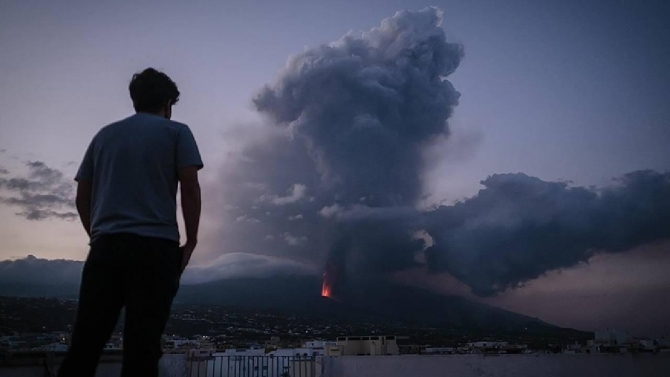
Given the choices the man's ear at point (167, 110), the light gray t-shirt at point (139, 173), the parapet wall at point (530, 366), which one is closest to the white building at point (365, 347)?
the parapet wall at point (530, 366)

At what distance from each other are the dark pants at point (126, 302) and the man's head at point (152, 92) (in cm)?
41

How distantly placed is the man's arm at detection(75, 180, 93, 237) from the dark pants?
0.19 m

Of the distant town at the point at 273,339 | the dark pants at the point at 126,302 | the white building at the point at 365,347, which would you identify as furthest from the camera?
the white building at the point at 365,347

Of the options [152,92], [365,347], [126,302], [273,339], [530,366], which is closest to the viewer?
[126,302]

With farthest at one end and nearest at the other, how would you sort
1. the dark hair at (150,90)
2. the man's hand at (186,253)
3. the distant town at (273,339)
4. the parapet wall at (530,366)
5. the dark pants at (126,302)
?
the distant town at (273,339) → the parapet wall at (530,366) → the dark hair at (150,90) → the man's hand at (186,253) → the dark pants at (126,302)

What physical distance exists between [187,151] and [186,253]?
0.25 m

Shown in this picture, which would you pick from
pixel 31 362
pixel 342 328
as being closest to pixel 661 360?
pixel 31 362

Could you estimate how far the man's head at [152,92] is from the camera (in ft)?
4.54

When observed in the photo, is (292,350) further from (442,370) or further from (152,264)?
(152,264)

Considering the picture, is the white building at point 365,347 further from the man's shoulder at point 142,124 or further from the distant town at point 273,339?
the man's shoulder at point 142,124

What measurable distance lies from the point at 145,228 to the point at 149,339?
25 centimetres

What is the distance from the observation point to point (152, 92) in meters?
1.38

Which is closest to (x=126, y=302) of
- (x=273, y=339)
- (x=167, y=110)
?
(x=167, y=110)

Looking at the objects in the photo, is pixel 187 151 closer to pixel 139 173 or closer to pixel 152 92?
pixel 139 173
